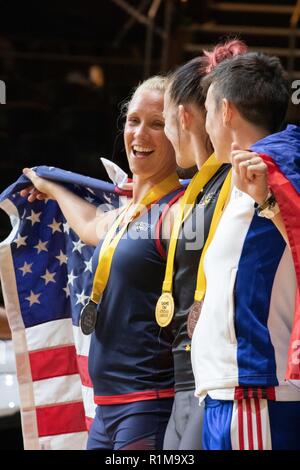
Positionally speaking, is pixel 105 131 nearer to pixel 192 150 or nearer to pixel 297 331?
pixel 192 150

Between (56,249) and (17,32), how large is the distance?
4.25 m

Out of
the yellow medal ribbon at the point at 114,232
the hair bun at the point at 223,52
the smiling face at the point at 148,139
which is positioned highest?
the hair bun at the point at 223,52

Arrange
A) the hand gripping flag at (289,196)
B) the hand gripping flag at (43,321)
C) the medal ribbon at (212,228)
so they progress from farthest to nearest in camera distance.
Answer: the hand gripping flag at (43,321) < the medal ribbon at (212,228) < the hand gripping flag at (289,196)

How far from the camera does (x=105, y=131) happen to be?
273 inches

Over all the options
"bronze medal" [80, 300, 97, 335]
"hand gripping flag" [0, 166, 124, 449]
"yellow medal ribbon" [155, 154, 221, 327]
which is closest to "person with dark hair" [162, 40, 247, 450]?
"yellow medal ribbon" [155, 154, 221, 327]

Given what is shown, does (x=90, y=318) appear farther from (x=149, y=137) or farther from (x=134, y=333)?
(x=149, y=137)

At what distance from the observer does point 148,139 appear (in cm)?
313

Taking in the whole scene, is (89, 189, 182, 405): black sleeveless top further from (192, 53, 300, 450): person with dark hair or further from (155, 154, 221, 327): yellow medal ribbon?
(192, 53, 300, 450): person with dark hair

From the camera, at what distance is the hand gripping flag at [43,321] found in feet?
12.0

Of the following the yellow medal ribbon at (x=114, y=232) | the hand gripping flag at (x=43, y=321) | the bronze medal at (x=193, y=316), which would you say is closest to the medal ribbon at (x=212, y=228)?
the bronze medal at (x=193, y=316)

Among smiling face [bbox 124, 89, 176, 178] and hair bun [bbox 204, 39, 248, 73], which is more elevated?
hair bun [bbox 204, 39, 248, 73]

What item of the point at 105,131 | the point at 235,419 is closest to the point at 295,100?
the point at 235,419

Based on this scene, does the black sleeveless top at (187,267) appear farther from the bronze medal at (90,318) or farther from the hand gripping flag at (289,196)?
the hand gripping flag at (289,196)

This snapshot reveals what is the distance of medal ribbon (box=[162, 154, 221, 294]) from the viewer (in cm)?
278
